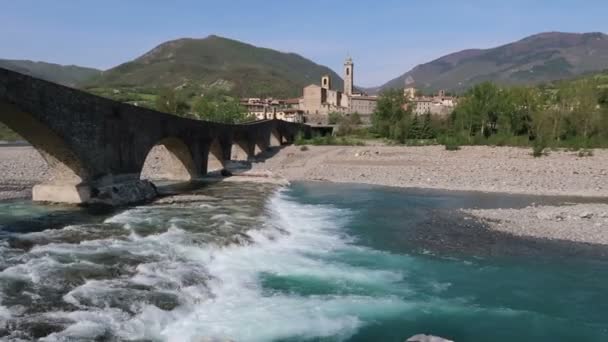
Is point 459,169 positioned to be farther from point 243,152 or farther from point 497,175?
point 243,152

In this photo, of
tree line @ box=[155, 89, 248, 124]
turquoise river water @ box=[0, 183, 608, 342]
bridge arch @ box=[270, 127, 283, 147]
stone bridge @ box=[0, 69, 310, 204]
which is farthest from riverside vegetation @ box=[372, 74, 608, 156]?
stone bridge @ box=[0, 69, 310, 204]

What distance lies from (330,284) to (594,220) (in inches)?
514

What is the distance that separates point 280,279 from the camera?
12.2 meters

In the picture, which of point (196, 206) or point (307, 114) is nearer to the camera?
point (196, 206)

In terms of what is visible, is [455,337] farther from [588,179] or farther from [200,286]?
[588,179]

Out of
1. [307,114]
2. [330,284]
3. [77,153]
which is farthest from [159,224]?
[307,114]

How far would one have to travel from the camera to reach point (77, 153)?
20234 millimetres

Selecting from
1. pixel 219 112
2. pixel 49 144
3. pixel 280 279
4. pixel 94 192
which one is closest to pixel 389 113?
pixel 219 112

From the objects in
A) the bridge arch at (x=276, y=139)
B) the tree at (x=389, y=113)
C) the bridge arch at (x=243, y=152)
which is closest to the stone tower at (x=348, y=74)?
the tree at (x=389, y=113)

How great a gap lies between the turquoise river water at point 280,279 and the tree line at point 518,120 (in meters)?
47.3

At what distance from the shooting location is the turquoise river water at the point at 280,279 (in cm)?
919

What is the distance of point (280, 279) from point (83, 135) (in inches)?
504

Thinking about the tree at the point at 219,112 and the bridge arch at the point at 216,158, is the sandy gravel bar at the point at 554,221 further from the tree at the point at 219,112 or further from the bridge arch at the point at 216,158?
the tree at the point at 219,112

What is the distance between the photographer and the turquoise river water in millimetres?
9188
